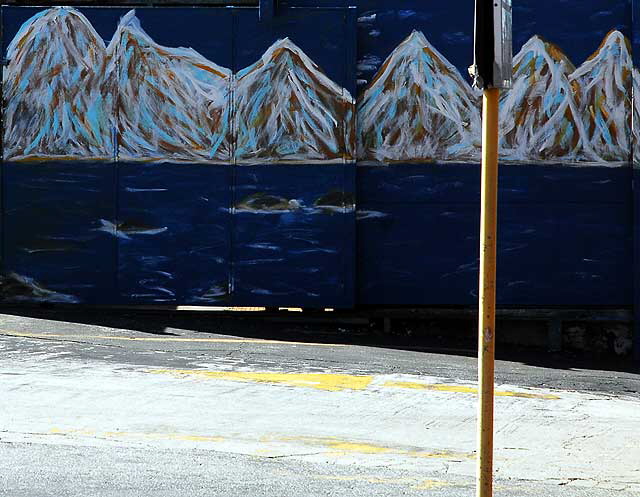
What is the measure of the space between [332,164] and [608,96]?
3354mm

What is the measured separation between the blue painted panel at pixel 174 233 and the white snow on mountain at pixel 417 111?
1861mm

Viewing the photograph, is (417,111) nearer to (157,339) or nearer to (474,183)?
(474,183)

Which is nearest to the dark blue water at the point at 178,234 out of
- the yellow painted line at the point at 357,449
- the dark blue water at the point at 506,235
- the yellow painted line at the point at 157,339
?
the dark blue water at the point at 506,235

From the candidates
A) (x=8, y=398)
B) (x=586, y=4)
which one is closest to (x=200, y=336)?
(x=8, y=398)

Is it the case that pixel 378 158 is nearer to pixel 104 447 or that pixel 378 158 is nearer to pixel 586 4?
pixel 586 4

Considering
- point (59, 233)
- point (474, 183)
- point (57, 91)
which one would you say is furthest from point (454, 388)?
point (57, 91)

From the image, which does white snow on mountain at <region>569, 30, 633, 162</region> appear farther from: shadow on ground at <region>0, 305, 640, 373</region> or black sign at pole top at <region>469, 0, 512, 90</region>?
black sign at pole top at <region>469, 0, 512, 90</region>

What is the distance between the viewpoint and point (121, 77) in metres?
13.2

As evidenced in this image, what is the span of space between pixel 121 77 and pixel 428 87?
366cm

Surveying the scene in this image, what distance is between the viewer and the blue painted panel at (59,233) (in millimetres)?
13336

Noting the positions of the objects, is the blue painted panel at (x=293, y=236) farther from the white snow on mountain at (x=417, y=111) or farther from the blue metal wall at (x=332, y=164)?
the white snow on mountain at (x=417, y=111)

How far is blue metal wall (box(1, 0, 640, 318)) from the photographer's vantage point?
42.9 ft

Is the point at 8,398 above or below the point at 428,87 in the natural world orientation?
below

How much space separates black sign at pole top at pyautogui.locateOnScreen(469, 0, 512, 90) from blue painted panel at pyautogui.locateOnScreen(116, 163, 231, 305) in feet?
27.3
